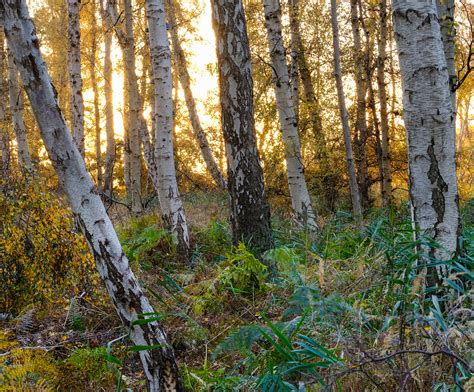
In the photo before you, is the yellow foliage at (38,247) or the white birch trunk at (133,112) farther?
the white birch trunk at (133,112)

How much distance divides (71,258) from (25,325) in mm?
787

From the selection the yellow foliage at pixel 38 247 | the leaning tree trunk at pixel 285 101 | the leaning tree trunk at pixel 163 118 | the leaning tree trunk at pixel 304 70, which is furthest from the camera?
the leaning tree trunk at pixel 304 70

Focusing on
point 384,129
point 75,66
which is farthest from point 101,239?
point 384,129

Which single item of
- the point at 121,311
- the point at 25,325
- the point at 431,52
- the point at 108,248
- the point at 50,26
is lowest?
the point at 25,325

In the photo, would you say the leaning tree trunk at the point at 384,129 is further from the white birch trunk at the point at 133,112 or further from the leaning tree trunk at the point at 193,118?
the white birch trunk at the point at 133,112

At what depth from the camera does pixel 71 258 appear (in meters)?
4.69

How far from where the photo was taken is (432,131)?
293cm

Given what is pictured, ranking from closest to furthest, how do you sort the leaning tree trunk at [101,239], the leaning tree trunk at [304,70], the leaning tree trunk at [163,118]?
the leaning tree trunk at [101,239], the leaning tree trunk at [163,118], the leaning tree trunk at [304,70]

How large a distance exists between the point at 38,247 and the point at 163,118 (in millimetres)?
3068

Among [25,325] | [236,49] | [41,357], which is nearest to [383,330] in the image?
[41,357]

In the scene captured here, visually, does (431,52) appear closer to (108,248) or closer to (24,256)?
(108,248)

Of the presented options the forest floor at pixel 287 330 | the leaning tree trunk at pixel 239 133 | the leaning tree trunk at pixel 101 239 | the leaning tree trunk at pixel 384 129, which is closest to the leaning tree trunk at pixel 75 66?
the forest floor at pixel 287 330

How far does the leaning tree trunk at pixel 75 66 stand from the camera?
26.3 ft

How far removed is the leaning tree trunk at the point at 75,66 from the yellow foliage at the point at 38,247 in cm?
339
